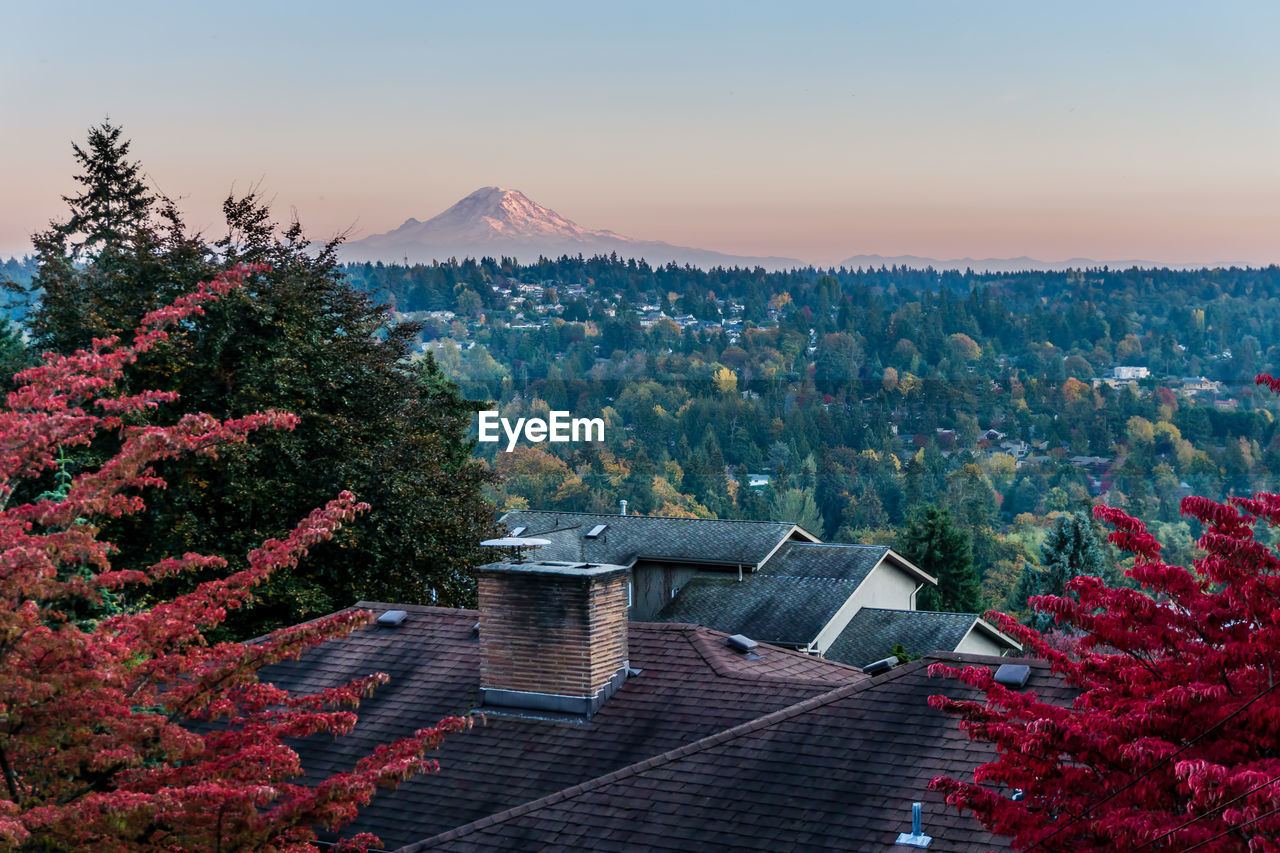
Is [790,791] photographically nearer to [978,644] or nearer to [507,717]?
[507,717]

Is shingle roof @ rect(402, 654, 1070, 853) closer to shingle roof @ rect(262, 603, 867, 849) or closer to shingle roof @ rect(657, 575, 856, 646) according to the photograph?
shingle roof @ rect(262, 603, 867, 849)

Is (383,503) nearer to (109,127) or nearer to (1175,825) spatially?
(1175,825)

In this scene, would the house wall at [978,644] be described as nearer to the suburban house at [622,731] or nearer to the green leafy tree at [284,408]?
the green leafy tree at [284,408]

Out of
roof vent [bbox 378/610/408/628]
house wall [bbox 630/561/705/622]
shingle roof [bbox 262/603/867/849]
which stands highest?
roof vent [bbox 378/610/408/628]

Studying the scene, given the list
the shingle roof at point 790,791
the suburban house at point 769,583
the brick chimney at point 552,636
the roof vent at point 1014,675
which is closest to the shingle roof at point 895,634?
the suburban house at point 769,583

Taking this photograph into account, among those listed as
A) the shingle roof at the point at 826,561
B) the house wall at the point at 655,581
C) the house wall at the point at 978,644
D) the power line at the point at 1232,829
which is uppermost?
the power line at the point at 1232,829

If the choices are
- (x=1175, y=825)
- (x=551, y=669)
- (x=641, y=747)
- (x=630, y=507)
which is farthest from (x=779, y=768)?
(x=630, y=507)

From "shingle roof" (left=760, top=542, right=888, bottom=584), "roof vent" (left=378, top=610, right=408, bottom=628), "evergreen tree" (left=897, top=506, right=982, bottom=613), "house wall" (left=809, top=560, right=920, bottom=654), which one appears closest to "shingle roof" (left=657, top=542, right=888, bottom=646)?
"shingle roof" (left=760, top=542, right=888, bottom=584)
